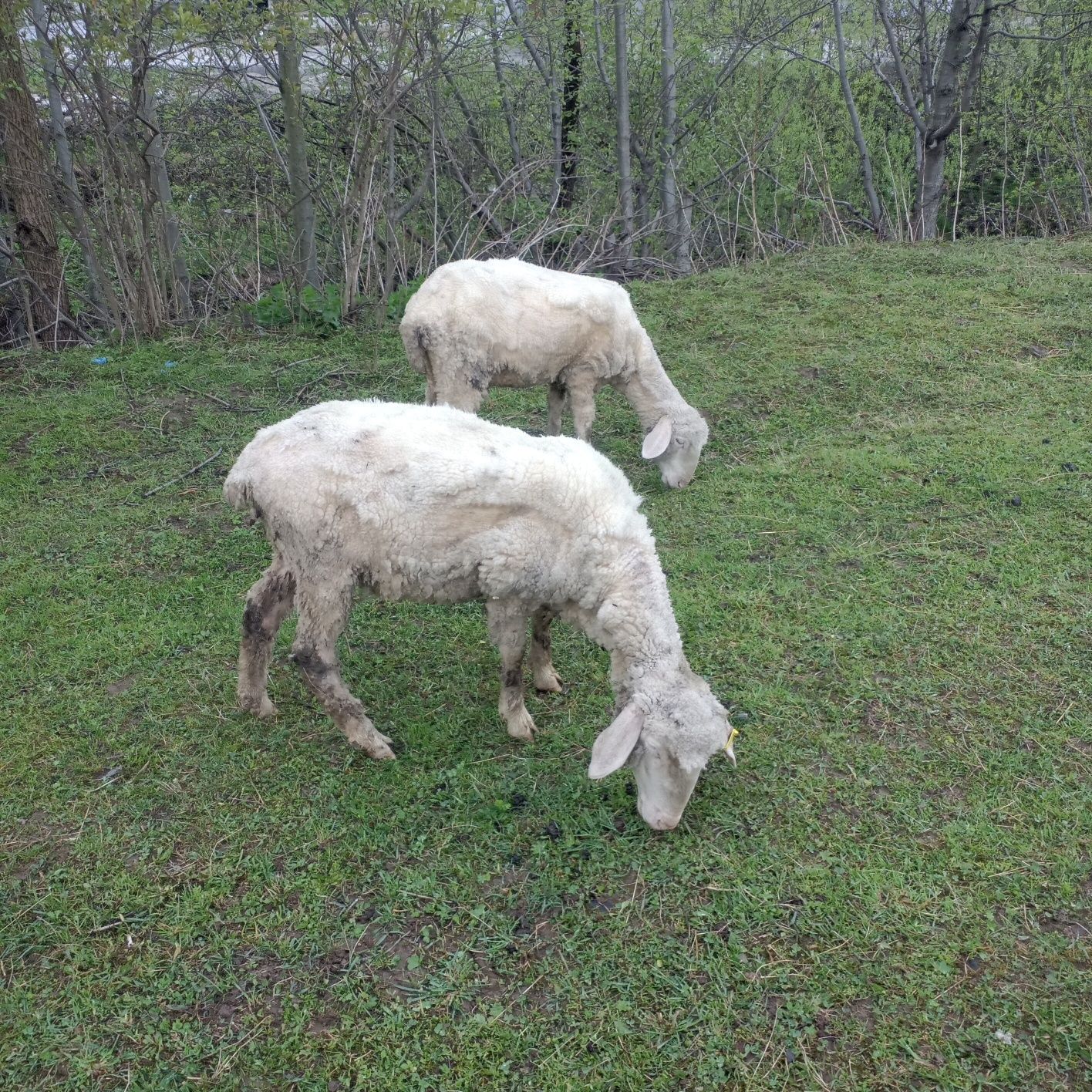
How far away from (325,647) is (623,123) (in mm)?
9910

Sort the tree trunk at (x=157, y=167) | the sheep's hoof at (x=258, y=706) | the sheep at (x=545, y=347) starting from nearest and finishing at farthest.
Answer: the sheep's hoof at (x=258, y=706) → the sheep at (x=545, y=347) → the tree trunk at (x=157, y=167)

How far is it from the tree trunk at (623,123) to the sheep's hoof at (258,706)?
8042mm

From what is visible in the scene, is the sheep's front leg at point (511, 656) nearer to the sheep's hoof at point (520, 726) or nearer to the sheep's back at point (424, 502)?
the sheep's hoof at point (520, 726)

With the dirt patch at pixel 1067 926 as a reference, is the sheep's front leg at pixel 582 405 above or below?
above

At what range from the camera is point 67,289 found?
356 inches

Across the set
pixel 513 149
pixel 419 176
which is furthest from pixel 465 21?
pixel 513 149

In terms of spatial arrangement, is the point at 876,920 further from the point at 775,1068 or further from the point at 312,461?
the point at 312,461

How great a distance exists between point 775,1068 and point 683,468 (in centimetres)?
416

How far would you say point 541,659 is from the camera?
4266 mm

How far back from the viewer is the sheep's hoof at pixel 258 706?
4.12 m

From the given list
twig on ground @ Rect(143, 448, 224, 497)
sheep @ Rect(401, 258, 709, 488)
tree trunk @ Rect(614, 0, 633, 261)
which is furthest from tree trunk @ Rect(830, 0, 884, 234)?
twig on ground @ Rect(143, 448, 224, 497)

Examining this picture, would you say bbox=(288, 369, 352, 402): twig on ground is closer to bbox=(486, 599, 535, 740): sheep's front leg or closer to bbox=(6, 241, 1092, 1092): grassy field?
bbox=(6, 241, 1092, 1092): grassy field

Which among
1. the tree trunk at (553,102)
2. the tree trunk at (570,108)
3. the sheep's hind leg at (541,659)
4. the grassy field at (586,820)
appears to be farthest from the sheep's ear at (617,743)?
the tree trunk at (570,108)

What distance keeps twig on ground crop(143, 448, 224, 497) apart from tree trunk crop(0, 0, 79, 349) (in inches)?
133
